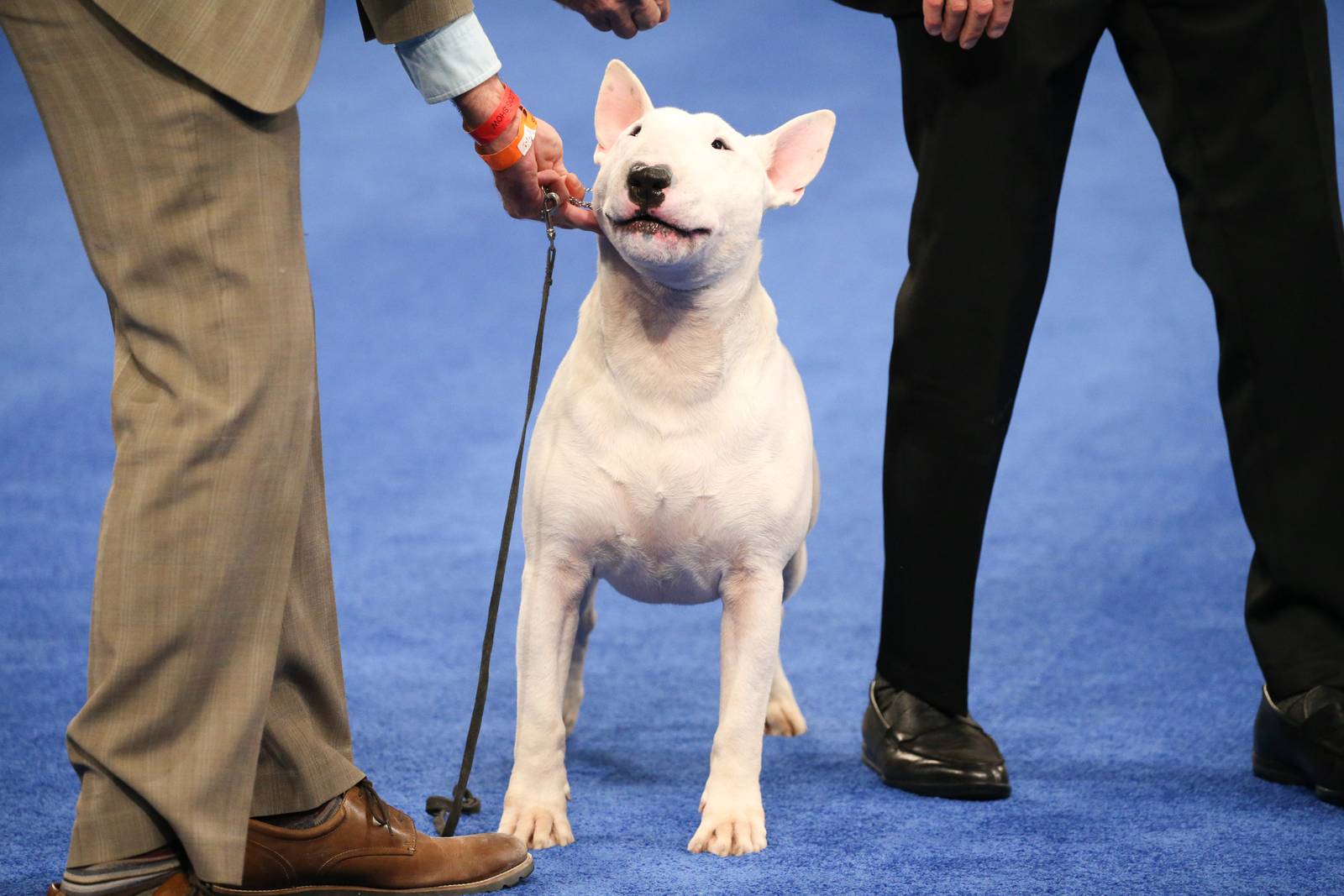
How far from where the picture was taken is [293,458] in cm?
174

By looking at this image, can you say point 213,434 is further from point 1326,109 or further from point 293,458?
point 1326,109

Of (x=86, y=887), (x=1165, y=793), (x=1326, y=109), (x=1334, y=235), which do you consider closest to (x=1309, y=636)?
(x=1165, y=793)

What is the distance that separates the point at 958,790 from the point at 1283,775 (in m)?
0.59

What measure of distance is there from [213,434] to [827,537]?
3273 mm

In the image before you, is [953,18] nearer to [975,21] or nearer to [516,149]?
[975,21]

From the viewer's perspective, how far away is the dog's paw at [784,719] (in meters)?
3.01

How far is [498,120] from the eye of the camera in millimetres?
2053

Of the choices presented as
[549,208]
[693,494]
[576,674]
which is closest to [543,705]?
[693,494]

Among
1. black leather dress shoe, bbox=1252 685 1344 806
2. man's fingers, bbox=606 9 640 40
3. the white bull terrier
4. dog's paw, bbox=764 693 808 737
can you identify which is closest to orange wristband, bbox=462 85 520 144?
the white bull terrier

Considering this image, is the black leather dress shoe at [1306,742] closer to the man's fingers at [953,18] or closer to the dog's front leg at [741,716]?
the dog's front leg at [741,716]

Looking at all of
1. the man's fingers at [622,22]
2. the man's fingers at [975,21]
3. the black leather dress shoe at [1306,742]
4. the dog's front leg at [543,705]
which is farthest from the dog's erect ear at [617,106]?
the black leather dress shoe at [1306,742]

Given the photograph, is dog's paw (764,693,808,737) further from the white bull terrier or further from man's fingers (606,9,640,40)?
man's fingers (606,9,640,40)

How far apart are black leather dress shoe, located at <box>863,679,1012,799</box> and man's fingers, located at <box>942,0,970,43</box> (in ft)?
3.89

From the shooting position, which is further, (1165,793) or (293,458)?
(1165,793)
